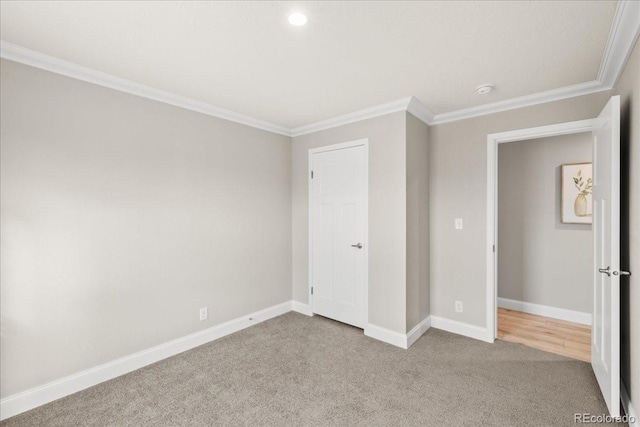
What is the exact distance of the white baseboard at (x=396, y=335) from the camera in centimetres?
305

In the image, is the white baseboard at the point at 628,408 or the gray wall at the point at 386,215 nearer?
the white baseboard at the point at 628,408

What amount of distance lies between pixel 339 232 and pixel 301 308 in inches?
45.7

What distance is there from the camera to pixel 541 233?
3.93 meters

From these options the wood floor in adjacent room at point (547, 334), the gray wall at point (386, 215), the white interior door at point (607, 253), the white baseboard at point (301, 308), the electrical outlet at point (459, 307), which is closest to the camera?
the white interior door at point (607, 253)

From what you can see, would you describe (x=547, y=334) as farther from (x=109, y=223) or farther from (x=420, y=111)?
(x=109, y=223)

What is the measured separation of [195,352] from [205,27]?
8.80 ft

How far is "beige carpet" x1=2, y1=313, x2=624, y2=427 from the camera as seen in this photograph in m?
2.04

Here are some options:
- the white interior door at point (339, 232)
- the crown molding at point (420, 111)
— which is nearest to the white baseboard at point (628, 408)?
the white interior door at point (339, 232)

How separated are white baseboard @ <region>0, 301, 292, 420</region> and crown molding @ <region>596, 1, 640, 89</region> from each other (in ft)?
12.4

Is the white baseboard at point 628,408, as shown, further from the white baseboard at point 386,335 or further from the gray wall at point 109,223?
the gray wall at point 109,223

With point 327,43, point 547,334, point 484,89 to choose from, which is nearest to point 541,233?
point 547,334

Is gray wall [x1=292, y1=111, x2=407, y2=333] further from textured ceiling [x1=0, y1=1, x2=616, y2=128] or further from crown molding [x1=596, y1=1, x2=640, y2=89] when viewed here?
crown molding [x1=596, y1=1, x2=640, y2=89]

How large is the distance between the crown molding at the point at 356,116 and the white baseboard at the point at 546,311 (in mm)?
3007

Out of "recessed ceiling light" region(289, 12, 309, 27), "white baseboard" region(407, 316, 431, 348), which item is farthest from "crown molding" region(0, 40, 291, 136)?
"white baseboard" region(407, 316, 431, 348)
